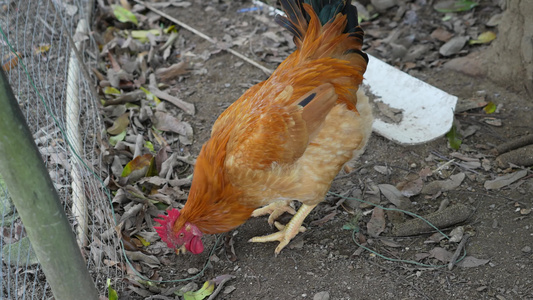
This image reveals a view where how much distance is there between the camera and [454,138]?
450cm

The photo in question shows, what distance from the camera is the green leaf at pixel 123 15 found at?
248 inches

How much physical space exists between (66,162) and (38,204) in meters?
1.87

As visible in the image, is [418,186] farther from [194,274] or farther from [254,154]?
[194,274]

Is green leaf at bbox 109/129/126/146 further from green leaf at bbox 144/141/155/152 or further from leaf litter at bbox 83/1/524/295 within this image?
green leaf at bbox 144/141/155/152

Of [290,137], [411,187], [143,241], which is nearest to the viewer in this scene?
[290,137]

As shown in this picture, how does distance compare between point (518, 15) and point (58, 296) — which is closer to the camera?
point (58, 296)

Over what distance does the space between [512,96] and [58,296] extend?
442 centimetres

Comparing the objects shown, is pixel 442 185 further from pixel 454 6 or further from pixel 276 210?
pixel 454 6

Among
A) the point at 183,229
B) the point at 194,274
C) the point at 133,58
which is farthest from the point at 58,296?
the point at 133,58

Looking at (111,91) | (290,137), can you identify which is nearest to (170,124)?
(111,91)

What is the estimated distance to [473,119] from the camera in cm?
471

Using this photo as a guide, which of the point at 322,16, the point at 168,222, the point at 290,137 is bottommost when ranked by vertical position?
the point at 168,222

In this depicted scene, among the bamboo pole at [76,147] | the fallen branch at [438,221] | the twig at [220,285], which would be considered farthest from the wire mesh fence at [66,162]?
the fallen branch at [438,221]

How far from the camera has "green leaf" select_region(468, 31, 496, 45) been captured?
558 cm
